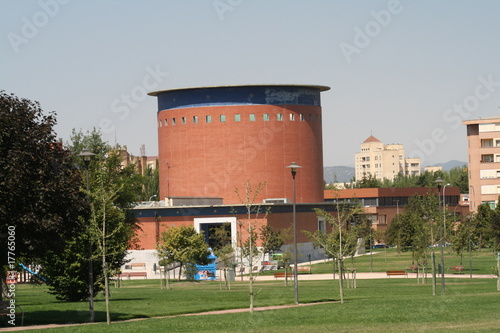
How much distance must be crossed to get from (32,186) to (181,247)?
3514 cm

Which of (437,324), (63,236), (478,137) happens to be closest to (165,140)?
(478,137)

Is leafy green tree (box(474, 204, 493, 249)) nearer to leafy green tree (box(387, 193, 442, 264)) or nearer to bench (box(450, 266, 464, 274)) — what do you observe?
leafy green tree (box(387, 193, 442, 264))

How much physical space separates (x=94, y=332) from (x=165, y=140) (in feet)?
248

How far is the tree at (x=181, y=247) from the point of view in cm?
6128

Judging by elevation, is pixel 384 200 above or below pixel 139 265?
above

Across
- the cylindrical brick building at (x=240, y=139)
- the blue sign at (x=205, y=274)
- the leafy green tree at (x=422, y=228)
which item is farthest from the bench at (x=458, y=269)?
the cylindrical brick building at (x=240, y=139)

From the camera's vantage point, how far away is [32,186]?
27.3m

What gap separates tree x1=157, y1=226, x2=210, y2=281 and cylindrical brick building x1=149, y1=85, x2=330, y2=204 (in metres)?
30.2

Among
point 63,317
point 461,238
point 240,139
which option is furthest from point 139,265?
point 63,317

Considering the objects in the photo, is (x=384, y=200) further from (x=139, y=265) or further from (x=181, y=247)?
(x=181, y=247)

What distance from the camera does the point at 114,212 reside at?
3669cm

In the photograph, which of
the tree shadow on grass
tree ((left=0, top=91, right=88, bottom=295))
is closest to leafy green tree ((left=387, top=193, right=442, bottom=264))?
the tree shadow on grass

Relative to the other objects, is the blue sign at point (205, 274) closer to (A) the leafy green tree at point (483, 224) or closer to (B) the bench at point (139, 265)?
(B) the bench at point (139, 265)

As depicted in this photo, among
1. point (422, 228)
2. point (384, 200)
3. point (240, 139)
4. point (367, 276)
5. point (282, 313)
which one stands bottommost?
point (367, 276)
